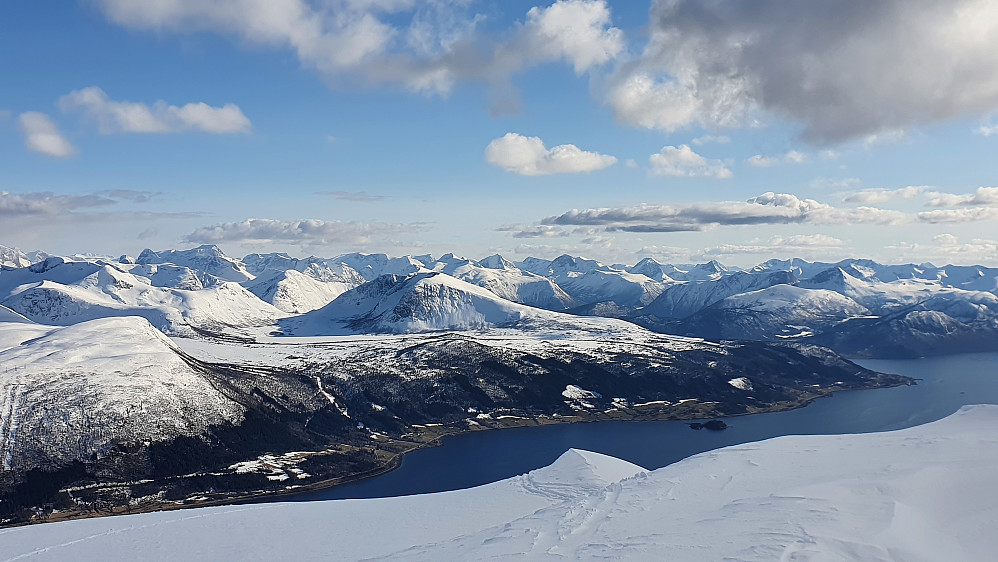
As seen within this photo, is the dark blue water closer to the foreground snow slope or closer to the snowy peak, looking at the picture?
the snowy peak

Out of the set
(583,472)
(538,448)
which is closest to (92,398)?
(538,448)

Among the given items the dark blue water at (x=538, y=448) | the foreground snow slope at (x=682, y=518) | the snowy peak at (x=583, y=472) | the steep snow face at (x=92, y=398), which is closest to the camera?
the foreground snow slope at (x=682, y=518)

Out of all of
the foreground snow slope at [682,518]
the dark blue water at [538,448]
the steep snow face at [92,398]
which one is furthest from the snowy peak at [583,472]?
the steep snow face at [92,398]

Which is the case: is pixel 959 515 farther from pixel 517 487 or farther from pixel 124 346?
pixel 124 346

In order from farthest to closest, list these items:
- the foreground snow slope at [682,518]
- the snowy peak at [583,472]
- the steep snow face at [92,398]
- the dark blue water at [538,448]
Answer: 1. the dark blue water at [538,448]
2. the steep snow face at [92,398]
3. the snowy peak at [583,472]
4. the foreground snow slope at [682,518]

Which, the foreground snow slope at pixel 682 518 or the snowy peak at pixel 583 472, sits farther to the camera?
the snowy peak at pixel 583 472

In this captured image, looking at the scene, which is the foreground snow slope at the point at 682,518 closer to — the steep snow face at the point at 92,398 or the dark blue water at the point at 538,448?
the dark blue water at the point at 538,448
